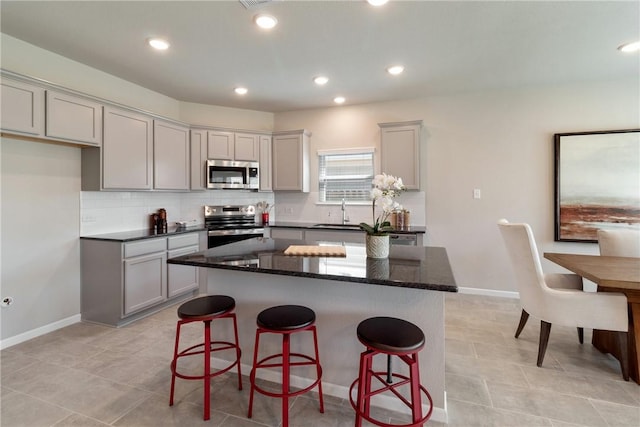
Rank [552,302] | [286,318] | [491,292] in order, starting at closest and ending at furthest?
[286,318]
[552,302]
[491,292]

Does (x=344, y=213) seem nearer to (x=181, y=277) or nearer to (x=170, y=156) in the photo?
(x=181, y=277)

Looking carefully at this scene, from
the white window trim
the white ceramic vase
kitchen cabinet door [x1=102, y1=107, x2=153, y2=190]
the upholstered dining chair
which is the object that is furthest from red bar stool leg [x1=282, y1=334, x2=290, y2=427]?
the white window trim

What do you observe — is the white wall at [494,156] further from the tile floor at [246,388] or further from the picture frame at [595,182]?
the tile floor at [246,388]

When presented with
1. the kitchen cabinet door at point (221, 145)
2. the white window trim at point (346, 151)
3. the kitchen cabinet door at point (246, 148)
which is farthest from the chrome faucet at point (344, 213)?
the kitchen cabinet door at point (221, 145)

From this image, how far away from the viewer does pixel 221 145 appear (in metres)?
4.34

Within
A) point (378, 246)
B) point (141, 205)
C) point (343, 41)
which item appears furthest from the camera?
point (141, 205)

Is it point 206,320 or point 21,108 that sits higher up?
point 21,108

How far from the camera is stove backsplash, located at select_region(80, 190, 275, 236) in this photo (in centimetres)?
330

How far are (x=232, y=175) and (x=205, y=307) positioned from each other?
2766 mm

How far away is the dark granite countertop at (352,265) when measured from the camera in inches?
60.1

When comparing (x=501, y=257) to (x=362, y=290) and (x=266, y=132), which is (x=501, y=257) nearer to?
(x=362, y=290)

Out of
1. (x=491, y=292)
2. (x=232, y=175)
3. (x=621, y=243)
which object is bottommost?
(x=491, y=292)

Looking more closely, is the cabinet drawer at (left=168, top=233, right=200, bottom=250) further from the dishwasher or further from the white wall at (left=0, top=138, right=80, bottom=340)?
the dishwasher

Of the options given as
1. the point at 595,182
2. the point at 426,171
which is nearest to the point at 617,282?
the point at 595,182
